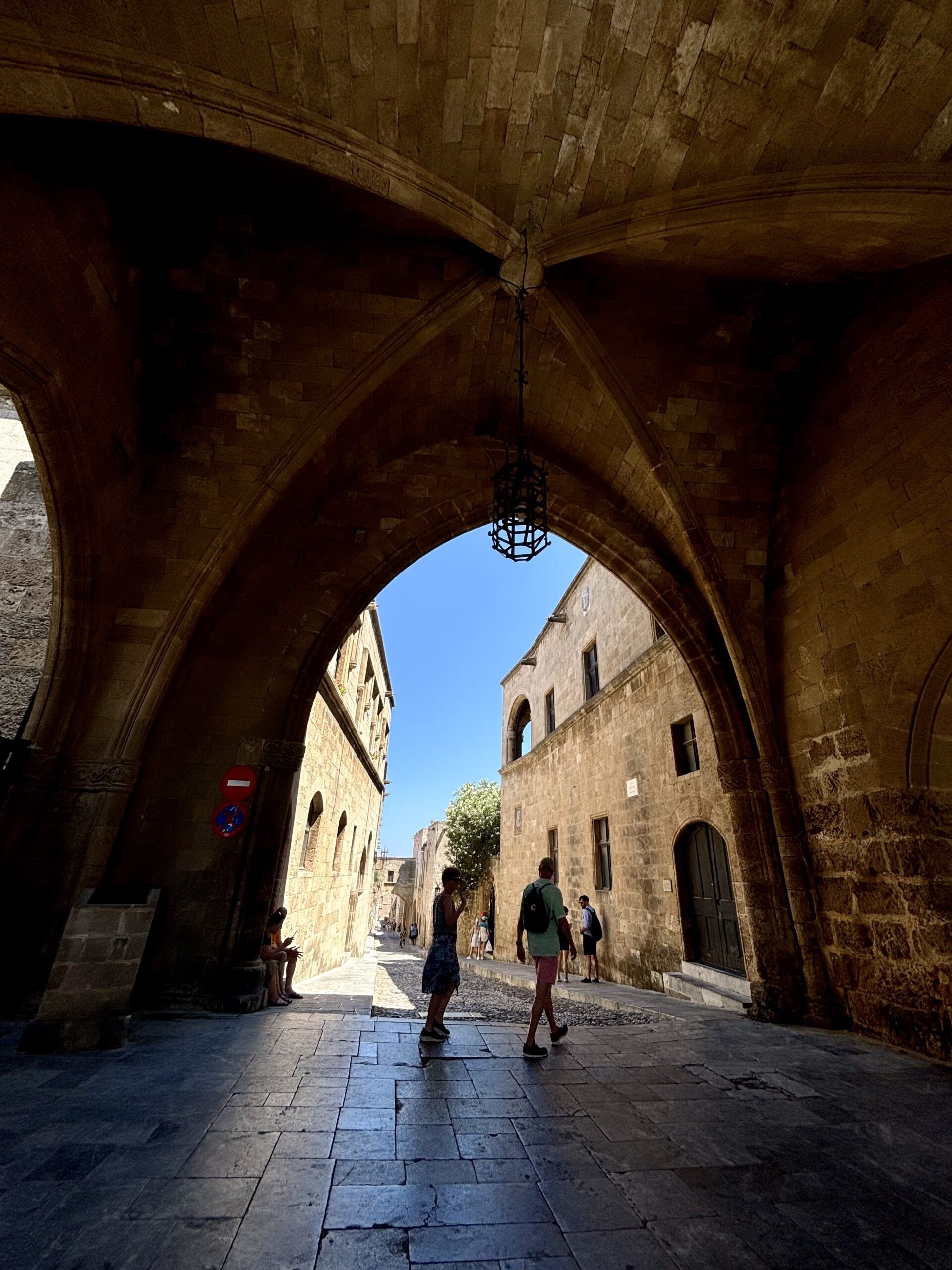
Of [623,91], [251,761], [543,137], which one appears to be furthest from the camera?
[251,761]

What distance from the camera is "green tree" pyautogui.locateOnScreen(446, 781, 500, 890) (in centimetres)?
2147

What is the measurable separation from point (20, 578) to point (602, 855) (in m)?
10.1

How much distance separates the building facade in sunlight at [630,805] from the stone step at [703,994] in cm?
3

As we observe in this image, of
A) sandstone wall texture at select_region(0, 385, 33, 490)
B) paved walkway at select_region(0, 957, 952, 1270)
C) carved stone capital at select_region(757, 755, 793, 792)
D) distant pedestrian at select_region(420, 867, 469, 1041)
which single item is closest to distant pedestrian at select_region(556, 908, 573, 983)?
paved walkway at select_region(0, 957, 952, 1270)

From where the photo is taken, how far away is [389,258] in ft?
17.0

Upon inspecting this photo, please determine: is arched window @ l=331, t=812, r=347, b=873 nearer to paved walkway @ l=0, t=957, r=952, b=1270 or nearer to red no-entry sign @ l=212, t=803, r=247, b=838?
red no-entry sign @ l=212, t=803, r=247, b=838

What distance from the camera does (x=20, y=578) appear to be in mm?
5980

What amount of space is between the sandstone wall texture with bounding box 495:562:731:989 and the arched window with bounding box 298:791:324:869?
520 cm

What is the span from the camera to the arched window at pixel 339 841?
10.2 m

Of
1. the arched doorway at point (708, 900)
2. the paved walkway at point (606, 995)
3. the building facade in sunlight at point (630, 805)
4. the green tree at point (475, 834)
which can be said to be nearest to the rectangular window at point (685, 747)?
the building facade in sunlight at point (630, 805)

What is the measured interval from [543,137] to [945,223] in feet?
10.0

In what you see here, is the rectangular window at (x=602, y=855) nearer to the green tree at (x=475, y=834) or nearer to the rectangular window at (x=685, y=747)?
the rectangular window at (x=685, y=747)

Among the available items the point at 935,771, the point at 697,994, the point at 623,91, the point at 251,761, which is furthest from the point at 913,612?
the point at 251,761

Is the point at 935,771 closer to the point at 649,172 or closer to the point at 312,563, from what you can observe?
the point at 649,172
